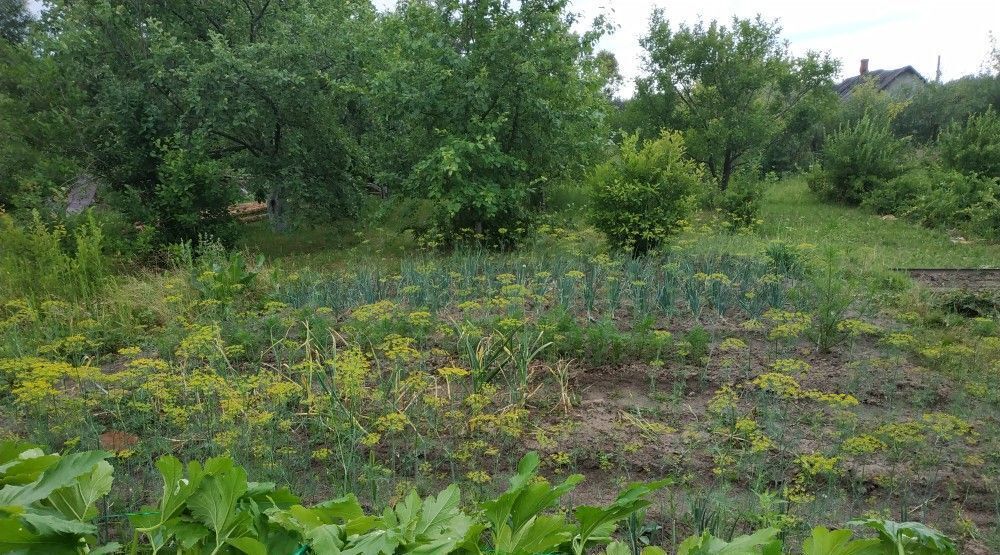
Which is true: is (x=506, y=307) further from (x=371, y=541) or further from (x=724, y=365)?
(x=371, y=541)

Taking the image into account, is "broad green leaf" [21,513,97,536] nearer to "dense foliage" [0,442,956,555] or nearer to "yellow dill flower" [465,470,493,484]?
"dense foliage" [0,442,956,555]

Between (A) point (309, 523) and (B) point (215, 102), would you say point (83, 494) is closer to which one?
(A) point (309, 523)

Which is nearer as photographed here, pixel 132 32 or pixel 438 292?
pixel 438 292

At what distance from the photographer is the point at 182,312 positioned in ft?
14.8

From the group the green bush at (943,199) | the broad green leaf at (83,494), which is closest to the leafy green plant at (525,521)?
the broad green leaf at (83,494)

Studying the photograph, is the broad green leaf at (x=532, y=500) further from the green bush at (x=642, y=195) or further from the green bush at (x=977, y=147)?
the green bush at (x=977, y=147)

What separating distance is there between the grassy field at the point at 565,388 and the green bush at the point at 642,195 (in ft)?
5.07

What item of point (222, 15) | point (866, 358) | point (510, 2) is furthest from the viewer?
point (222, 15)

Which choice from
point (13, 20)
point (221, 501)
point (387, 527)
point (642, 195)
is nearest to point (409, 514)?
point (387, 527)

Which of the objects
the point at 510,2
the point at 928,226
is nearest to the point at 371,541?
the point at 510,2

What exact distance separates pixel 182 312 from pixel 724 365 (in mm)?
3866

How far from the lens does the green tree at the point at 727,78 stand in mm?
Result: 12953

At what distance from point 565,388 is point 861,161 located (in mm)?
12739

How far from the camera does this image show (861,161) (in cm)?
1315
